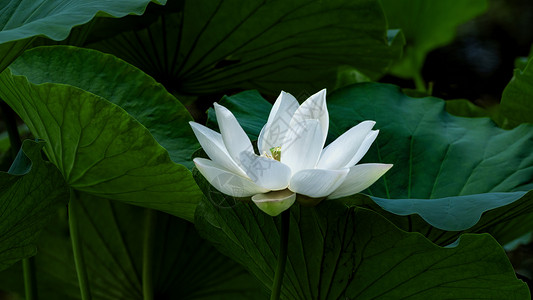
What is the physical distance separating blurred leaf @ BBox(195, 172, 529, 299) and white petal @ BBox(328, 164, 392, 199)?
61 millimetres

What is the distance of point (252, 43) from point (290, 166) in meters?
0.48

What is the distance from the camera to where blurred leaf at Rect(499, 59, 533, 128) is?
2.87ft

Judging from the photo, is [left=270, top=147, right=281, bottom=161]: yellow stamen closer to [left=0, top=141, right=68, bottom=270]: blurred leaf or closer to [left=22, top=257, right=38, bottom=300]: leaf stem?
[left=0, top=141, right=68, bottom=270]: blurred leaf

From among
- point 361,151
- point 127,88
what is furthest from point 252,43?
point 361,151

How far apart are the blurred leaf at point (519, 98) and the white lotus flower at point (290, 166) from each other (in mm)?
421

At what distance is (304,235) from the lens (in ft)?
2.03

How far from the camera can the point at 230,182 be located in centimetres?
51

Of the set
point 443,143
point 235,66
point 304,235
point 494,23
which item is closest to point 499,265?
point 304,235

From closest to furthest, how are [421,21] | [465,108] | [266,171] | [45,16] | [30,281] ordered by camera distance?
1. [266,171]
2. [45,16]
3. [30,281]
4. [465,108]
5. [421,21]

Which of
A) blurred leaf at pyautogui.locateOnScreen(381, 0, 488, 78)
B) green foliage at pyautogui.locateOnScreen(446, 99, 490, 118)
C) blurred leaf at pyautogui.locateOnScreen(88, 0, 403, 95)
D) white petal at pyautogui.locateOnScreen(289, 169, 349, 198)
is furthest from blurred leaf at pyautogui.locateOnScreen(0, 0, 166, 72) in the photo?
blurred leaf at pyautogui.locateOnScreen(381, 0, 488, 78)

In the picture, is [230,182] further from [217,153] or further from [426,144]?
[426,144]

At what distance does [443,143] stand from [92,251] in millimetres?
549

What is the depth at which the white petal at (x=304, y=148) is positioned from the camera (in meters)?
0.51

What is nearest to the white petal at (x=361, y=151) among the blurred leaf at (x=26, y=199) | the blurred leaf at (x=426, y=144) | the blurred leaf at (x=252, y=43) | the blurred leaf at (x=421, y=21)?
the blurred leaf at (x=426, y=144)
